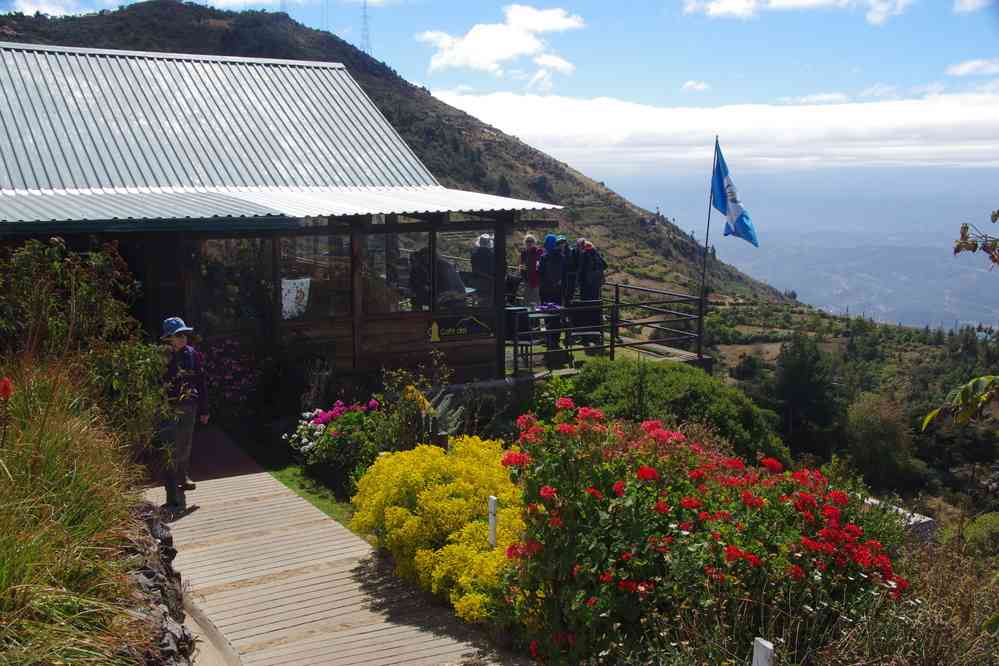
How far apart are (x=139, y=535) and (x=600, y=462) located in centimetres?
278

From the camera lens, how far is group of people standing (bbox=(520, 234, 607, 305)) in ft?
51.4

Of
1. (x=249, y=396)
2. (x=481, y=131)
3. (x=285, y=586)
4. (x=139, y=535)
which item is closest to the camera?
(x=139, y=535)

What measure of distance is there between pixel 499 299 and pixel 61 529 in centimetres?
937

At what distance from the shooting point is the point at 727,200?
645 inches

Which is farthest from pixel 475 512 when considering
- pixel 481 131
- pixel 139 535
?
pixel 481 131

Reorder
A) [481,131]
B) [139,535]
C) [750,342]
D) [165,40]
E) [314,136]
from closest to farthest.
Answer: [139,535] → [314,136] → [750,342] → [165,40] → [481,131]

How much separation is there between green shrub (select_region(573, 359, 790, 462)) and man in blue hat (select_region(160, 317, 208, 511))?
14.3ft

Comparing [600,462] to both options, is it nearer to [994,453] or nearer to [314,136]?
[314,136]

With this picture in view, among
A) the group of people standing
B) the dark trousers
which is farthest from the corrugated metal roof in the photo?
the dark trousers

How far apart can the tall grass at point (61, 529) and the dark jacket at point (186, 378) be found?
189cm

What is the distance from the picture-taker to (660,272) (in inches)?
1911

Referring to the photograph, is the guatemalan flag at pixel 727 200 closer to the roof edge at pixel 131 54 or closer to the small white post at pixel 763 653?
the roof edge at pixel 131 54

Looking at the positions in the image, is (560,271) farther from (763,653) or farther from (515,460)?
(763,653)

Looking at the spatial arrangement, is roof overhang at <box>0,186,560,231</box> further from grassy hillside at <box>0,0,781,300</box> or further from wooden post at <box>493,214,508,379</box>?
grassy hillside at <box>0,0,781,300</box>
